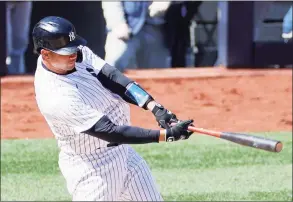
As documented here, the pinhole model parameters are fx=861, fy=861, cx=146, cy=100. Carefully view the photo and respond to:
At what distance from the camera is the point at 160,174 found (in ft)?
24.5

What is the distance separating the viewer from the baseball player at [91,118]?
431 cm

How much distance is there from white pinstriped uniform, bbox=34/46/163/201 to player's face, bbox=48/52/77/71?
0.18 ft

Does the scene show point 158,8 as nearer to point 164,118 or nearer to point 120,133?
point 164,118

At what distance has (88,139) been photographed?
4.50 m

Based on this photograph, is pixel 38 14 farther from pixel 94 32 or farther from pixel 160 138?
pixel 160 138

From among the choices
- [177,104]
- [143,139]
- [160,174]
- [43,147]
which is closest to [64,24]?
[143,139]

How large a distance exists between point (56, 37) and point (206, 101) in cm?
535

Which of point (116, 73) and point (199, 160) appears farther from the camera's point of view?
point (199, 160)

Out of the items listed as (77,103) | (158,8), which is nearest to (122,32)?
(158,8)

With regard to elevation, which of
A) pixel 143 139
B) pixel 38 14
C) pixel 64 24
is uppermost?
pixel 64 24

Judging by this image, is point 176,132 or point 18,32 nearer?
point 176,132

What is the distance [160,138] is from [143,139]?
0.09 m

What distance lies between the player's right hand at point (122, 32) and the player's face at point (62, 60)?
5.28 m

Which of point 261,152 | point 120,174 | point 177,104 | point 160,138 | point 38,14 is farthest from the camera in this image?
point 38,14
